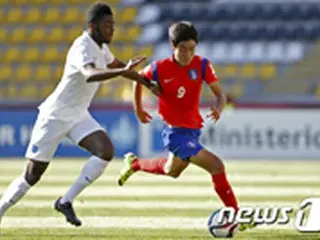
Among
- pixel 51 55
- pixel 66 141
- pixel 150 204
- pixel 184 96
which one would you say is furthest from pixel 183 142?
pixel 51 55

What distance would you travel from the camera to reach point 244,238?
8273 millimetres

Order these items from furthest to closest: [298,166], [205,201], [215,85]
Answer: [298,166]
[205,201]
[215,85]

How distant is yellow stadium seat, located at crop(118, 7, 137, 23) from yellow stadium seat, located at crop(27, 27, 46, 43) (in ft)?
7.85

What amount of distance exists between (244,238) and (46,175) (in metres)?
8.94

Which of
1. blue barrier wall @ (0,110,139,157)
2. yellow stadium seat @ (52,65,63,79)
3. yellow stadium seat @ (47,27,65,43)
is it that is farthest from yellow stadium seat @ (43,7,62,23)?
blue barrier wall @ (0,110,139,157)

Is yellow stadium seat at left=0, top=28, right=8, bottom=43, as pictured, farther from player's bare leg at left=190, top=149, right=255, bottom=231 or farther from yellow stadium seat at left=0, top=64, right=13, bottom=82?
player's bare leg at left=190, top=149, right=255, bottom=231

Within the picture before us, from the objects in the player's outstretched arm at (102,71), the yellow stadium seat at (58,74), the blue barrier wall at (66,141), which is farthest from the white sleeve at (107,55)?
the yellow stadium seat at (58,74)

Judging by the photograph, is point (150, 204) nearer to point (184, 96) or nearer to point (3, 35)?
point (184, 96)

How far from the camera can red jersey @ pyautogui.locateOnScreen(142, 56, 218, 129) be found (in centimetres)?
876

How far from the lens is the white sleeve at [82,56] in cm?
812

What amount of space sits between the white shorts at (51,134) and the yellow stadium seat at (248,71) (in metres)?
20.8

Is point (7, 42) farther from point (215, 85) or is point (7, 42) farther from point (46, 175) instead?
point (215, 85)

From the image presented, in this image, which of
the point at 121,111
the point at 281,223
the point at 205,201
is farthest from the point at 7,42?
the point at 281,223

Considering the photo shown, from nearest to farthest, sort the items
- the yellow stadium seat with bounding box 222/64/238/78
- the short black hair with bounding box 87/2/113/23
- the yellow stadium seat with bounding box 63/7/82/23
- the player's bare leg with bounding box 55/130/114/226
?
the short black hair with bounding box 87/2/113/23
the player's bare leg with bounding box 55/130/114/226
the yellow stadium seat with bounding box 222/64/238/78
the yellow stadium seat with bounding box 63/7/82/23
